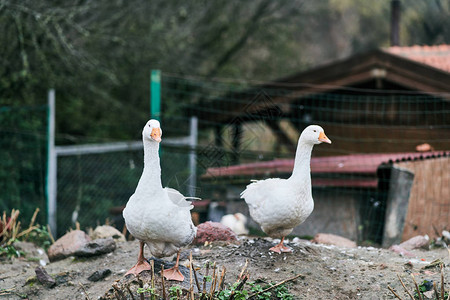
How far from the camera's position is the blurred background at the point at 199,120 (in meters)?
7.85

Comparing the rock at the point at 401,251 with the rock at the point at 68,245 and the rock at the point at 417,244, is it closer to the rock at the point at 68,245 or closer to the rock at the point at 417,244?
the rock at the point at 417,244

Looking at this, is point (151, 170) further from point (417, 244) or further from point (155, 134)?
point (417, 244)

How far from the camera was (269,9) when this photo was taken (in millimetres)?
16656

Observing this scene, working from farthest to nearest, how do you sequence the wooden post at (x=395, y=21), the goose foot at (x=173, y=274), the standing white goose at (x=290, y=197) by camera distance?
the wooden post at (x=395, y=21) < the standing white goose at (x=290, y=197) < the goose foot at (x=173, y=274)

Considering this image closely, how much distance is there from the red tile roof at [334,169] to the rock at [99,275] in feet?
9.07

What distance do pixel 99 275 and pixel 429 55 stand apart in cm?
823

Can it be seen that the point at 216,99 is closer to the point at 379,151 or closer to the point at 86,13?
the point at 379,151

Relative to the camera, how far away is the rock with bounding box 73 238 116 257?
19.1 feet

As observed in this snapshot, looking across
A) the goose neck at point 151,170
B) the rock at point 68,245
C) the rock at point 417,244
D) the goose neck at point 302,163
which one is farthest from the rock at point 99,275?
the rock at point 417,244

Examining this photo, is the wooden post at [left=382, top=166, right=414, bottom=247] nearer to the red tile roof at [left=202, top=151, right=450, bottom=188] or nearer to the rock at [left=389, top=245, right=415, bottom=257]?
the red tile roof at [left=202, top=151, right=450, bottom=188]

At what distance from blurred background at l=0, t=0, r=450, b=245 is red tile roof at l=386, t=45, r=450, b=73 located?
0.05 metres

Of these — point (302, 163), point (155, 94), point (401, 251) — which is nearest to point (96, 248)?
point (302, 163)

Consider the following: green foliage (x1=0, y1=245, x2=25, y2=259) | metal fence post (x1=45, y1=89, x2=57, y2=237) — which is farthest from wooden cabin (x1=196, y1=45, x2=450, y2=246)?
green foliage (x1=0, y1=245, x2=25, y2=259)

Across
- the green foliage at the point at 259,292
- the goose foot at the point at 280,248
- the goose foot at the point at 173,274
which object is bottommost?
the green foliage at the point at 259,292
